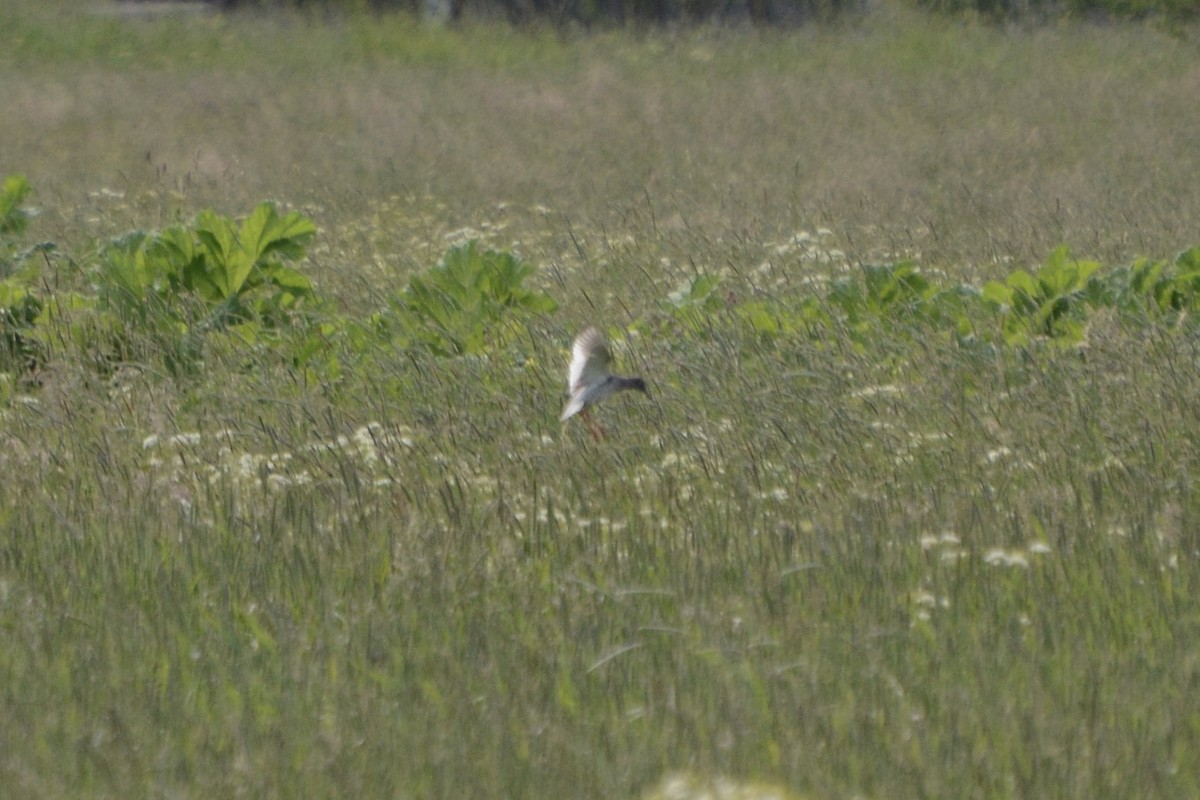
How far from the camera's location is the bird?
4.43 m

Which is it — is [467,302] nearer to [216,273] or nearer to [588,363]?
[216,273]

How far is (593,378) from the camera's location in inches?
177

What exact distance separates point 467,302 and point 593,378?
1745 mm

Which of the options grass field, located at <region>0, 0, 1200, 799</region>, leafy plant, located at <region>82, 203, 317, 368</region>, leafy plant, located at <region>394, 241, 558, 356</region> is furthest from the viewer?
leafy plant, located at <region>82, 203, 317, 368</region>

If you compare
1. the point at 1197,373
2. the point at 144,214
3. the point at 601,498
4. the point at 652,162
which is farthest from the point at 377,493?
the point at 652,162

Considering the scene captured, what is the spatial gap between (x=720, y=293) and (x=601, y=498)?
2.40m

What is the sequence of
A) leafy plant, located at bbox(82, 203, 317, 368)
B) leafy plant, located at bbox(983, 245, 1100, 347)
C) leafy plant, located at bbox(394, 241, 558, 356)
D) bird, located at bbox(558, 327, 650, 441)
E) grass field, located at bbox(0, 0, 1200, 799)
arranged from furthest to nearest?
leafy plant, located at bbox(82, 203, 317, 368) < leafy plant, located at bbox(394, 241, 558, 356) < leafy plant, located at bbox(983, 245, 1100, 347) < bird, located at bbox(558, 327, 650, 441) < grass field, located at bbox(0, 0, 1200, 799)

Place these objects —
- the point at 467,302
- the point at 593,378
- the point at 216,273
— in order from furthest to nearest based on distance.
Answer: the point at 216,273 < the point at 467,302 < the point at 593,378

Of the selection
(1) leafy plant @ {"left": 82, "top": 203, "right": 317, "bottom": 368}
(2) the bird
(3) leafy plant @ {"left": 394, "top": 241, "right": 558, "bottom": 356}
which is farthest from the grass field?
(1) leafy plant @ {"left": 82, "top": 203, "right": 317, "bottom": 368}

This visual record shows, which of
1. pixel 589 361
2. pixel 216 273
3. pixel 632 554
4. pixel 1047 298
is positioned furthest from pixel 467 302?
pixel 632 554

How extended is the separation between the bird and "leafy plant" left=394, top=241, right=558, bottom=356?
133 centimetres

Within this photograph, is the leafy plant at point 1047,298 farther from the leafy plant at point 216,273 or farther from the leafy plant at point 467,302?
the leafy plant at point 216,273

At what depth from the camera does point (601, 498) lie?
161 inches

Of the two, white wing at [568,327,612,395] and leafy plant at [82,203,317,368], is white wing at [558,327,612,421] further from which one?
leafy plant at [82,203,317,368]
